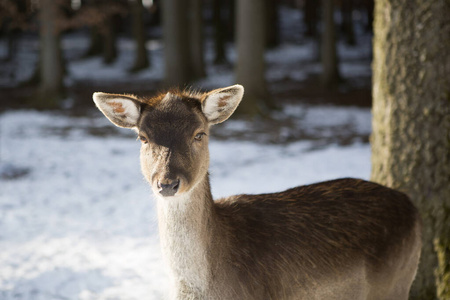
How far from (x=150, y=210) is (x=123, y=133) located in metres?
5.91

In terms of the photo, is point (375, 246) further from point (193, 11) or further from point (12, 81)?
point (12, 81)

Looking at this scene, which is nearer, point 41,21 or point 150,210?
point 150,210

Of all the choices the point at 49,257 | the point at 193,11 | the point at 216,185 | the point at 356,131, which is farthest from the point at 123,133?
the point at 193,11

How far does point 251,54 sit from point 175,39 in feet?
15.6

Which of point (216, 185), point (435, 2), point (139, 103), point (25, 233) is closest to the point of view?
point (139, 103)

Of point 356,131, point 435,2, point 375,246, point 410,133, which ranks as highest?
point 435,2

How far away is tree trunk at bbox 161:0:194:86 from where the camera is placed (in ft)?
59.9

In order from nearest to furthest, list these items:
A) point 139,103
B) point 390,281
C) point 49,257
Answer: point 139,103 → point 390,281 → point 49,257

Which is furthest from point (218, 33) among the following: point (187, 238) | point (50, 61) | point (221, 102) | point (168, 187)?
point (168, 187)

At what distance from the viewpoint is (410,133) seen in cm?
479

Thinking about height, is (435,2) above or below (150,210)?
above

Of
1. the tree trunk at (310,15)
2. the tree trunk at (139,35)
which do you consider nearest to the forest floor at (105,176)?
the tree trunk at (139,35)

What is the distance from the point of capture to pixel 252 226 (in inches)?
143

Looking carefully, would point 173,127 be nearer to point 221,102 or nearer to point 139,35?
point 221,102
